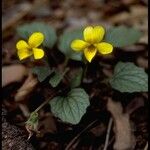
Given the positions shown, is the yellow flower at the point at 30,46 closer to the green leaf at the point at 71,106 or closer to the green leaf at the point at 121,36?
the green leaf at the point at 71,106

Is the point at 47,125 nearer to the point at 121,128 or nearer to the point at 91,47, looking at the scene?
the point at 121,128

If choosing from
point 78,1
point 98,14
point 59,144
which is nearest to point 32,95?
point 59,144

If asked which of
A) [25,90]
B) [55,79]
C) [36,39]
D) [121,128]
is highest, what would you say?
[36,39]

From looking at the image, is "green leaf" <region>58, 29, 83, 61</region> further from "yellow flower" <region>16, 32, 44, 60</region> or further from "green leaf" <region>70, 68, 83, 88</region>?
"yellow flower" <region>16, 32, 44, 60</region>

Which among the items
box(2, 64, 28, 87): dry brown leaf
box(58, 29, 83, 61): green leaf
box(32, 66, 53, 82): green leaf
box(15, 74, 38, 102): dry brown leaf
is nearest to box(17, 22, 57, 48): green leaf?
box(58, 29, 83, 61): green leaf

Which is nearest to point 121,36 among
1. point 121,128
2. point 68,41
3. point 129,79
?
point 68,41

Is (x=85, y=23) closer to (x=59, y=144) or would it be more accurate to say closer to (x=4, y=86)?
(x=4, y=86)

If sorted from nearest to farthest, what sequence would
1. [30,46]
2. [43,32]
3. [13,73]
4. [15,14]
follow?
[30,46], [13,73], [43,32], [15,14]
